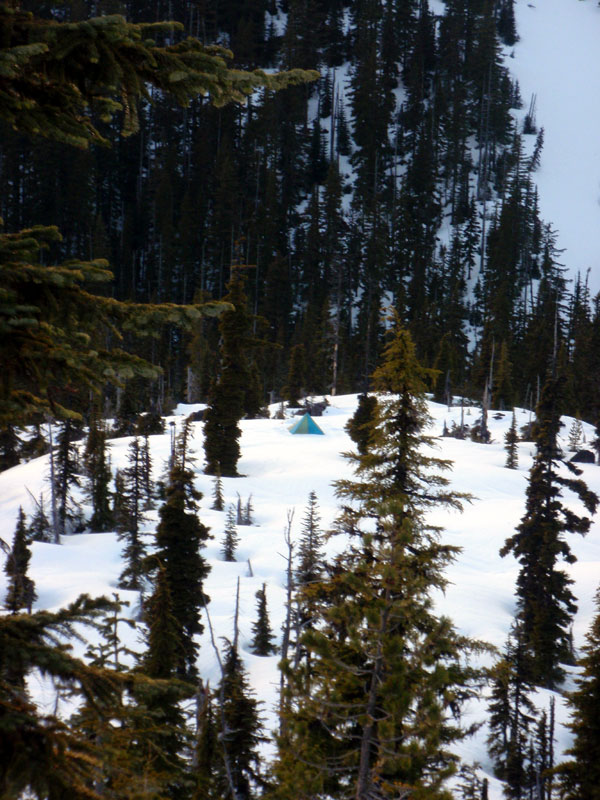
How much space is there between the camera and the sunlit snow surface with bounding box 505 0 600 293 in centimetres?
9706

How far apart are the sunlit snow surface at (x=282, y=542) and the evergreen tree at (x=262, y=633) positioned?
32 centimetres

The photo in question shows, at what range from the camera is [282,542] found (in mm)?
28078

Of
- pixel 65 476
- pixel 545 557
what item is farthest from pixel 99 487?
pixel 545 557

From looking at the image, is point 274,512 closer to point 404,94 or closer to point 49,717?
point 49,717

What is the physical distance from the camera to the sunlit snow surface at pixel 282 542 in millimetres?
22781

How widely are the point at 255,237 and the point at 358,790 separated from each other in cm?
8550

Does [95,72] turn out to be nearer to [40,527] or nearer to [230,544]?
[230,544]

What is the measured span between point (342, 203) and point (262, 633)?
269ft

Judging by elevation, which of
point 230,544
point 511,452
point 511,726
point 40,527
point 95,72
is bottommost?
point 511,726

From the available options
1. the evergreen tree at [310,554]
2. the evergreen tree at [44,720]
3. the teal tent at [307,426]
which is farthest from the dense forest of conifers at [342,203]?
the evergreen tree at [44,720]

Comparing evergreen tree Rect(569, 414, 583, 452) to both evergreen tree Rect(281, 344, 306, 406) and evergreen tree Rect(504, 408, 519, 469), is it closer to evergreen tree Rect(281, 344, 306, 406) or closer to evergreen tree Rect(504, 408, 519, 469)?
evergreen tree Rect(504, 408, 519, 469)

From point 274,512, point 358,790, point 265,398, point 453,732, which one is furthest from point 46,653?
point 265,398

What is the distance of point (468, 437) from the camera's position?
159 feet

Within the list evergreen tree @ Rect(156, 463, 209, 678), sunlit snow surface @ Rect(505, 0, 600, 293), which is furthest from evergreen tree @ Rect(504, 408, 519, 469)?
sunlit snow surface @ Rect(505, 0, 600, 293)
